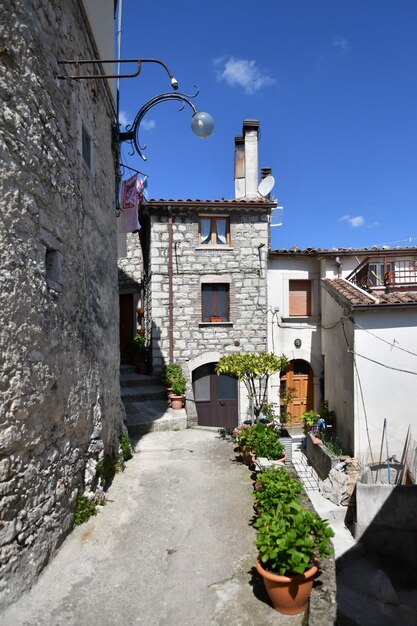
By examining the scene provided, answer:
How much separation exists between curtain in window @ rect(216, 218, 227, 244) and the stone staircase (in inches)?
200

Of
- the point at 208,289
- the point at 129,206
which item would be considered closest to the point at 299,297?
the point at 208,289

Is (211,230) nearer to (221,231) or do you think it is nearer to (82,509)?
(221,231)

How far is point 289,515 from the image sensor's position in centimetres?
404

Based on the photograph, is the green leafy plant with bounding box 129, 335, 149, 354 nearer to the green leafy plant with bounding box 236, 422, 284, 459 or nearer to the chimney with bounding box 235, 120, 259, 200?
the chimney with bounding box 235, 120, 259, 200

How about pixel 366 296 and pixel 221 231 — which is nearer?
pixel 366 296

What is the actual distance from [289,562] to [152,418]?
273 inches

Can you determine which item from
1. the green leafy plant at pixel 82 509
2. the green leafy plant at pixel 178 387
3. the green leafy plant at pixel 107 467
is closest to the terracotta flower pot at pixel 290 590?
the green leafy plant at pixel 82 509

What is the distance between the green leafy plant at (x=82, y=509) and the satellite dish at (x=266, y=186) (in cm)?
1134

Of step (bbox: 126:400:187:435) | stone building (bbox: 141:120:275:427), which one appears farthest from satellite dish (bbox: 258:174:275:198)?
step (bbox: 126:400:187:435)

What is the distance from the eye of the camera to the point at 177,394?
11.6m

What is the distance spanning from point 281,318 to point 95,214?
9.11 m

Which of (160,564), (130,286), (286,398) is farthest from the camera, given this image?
(130,286)

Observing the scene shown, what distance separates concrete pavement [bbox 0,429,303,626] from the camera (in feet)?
11.9

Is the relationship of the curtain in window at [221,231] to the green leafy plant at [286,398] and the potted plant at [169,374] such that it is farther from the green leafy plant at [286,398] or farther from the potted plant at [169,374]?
the green leafy plant at [286,398]
